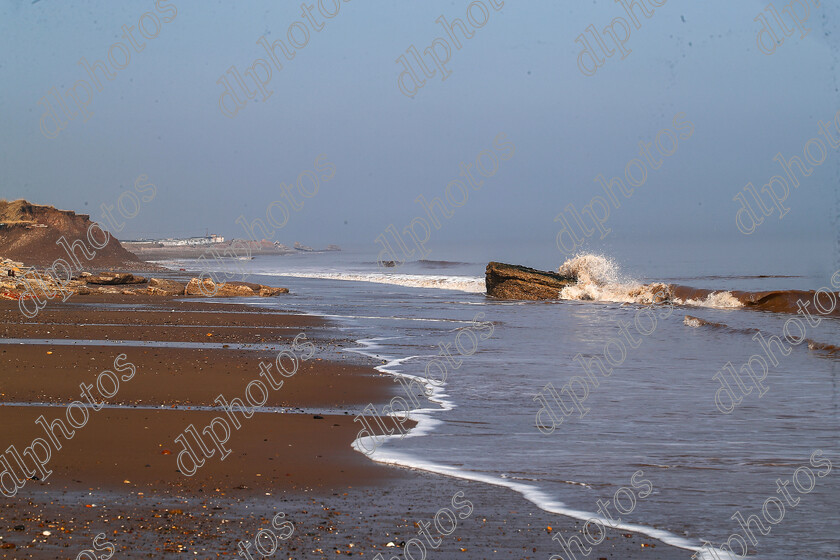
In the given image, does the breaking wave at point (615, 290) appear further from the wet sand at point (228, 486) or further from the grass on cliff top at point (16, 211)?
the grass on cliff top at point (16, 211)

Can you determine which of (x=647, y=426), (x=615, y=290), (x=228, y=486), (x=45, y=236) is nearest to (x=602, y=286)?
(x=615, y=290)

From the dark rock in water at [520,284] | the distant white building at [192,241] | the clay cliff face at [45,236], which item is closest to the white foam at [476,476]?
the dark rock in water at [520,284]

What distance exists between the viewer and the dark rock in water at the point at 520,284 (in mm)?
28422

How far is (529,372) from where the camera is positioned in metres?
10.4

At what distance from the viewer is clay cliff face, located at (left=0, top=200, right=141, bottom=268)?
136 ft

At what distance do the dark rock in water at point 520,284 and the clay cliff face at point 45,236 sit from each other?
23634mm

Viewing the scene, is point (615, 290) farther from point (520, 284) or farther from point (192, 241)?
point (192, 241)

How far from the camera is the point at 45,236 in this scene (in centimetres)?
4406

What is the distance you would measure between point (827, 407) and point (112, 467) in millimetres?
7049

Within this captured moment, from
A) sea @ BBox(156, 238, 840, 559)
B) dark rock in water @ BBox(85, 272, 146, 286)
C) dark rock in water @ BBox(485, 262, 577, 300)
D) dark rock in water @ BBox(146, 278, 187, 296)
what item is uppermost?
dark rock in water @ BBox(85, 272, 146, 286)

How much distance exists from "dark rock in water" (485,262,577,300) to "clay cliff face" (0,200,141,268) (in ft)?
77.5

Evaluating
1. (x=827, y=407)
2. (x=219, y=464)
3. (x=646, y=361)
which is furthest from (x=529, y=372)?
(x=219, y=464)

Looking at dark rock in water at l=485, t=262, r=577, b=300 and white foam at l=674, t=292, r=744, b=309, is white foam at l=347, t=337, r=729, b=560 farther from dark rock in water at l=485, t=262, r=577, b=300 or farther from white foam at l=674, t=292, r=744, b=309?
dark rock in water at l=485, t=262, r=577, b=300

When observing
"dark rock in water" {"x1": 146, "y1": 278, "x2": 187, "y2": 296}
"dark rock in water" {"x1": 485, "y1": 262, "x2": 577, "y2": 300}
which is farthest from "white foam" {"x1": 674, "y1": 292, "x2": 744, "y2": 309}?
"dark rock in water" {"x1": 146, "y1": 278, "x2": 187, "y2": 296}
